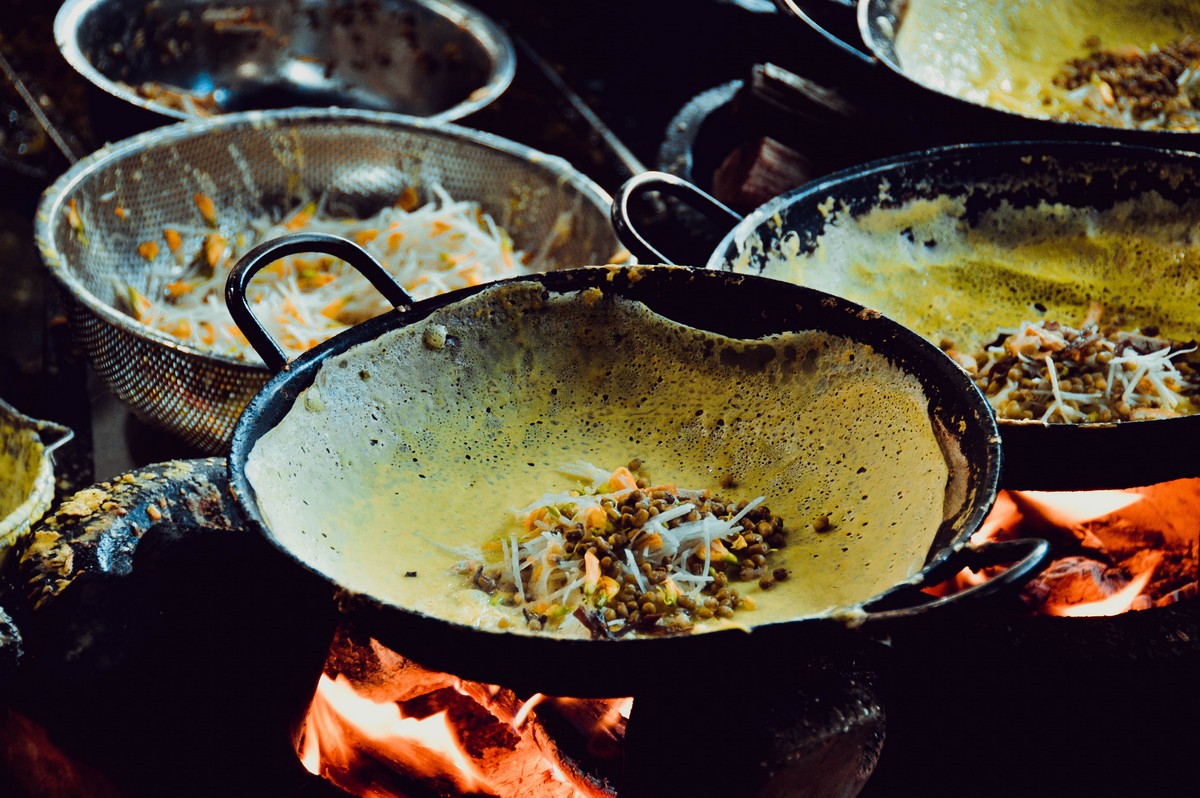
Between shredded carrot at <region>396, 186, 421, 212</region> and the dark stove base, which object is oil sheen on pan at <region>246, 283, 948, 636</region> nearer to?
the dark stove base

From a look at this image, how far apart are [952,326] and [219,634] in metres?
1.70

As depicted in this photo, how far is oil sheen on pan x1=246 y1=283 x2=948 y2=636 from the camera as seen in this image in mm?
1622

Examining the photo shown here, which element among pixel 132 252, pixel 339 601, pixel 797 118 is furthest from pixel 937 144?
pixel 132 252

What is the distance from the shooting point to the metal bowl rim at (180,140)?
2.55m

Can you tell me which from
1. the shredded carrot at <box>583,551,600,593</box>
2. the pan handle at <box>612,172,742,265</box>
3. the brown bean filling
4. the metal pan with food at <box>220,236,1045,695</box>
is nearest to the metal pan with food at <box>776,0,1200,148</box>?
the pan handle at <box>612,172,742,265</box>

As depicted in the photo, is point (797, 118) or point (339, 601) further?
point (797, 118)

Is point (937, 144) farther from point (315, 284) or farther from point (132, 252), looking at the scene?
point (132, 252)

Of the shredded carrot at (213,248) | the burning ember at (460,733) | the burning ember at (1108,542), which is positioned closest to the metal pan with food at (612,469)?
the burning ember at (460,733)

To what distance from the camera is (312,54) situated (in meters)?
4.68

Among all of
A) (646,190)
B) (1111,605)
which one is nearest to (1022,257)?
(1111,605)

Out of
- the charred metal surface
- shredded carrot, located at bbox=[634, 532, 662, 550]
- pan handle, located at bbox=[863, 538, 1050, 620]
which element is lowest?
the charred metal surface

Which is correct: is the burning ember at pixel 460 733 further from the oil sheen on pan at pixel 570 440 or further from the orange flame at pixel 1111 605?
the orange flame at pixel 1111 605

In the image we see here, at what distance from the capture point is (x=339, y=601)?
1.35 meters

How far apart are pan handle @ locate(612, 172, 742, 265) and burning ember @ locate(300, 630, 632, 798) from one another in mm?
874
